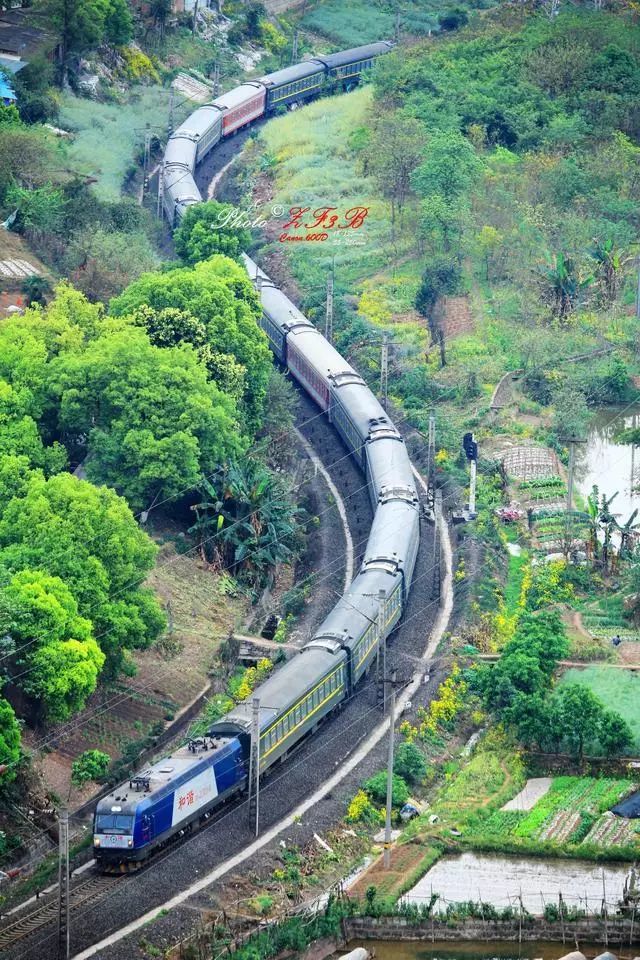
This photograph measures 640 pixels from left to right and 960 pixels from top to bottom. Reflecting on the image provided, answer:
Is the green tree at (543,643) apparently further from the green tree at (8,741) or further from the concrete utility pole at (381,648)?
the green tree at (8,741)

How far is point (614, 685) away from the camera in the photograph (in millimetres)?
67812

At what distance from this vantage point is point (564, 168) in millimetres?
107625

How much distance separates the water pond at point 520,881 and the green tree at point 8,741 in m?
12.5

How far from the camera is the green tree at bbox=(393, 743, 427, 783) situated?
62.5 metres

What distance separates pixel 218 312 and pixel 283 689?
25.3m

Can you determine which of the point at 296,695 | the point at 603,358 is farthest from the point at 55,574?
the point at 603,358

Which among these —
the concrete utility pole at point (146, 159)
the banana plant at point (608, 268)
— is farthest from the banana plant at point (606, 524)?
the concrete utility pole at point (146, 159)

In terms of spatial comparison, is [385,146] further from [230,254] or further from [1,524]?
[1,524]

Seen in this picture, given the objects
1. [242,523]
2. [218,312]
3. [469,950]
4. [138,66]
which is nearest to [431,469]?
[242,523]

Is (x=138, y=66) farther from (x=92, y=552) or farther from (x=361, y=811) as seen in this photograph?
(x=361, y=811)

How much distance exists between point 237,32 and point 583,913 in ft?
306

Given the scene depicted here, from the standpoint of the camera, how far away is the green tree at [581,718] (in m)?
63.2

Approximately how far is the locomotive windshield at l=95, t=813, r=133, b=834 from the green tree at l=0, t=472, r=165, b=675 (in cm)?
863

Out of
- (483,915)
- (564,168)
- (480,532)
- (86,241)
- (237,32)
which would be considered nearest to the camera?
(483,915)
